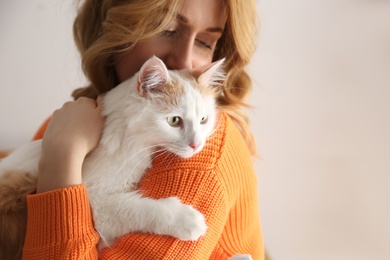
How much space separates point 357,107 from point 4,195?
1.56 m

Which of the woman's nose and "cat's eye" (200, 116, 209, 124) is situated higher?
the woman's nose

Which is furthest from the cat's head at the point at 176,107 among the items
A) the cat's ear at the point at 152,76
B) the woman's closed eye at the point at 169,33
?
the woman's closed eye at the point at 169,33

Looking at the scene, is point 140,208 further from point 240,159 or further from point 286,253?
point 286,253

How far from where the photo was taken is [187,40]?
1152 mm

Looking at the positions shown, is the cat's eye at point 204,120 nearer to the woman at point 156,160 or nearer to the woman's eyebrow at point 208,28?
the woman at point 156,160

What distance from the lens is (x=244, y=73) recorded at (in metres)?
1.49

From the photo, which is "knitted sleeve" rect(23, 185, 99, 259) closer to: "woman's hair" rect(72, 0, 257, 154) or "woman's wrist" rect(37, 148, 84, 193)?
"woman's wrist" rect(37, 148, 84, 193)

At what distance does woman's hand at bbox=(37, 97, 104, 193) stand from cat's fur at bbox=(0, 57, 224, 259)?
4 cm

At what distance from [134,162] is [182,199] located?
0.17 meters

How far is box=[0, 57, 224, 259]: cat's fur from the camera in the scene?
956mm

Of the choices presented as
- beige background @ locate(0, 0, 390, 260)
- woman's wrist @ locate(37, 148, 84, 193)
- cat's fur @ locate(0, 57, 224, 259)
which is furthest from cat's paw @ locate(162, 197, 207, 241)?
beige background @ locate(0, 0, 390, 260)

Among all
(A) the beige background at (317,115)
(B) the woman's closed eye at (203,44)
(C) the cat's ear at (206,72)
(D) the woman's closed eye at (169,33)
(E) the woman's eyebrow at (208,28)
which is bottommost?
(A) the beige background at (317,115)

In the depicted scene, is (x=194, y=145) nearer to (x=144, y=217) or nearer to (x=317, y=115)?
(x=144, y=217)

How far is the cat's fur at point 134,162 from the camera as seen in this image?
37.6 inches
